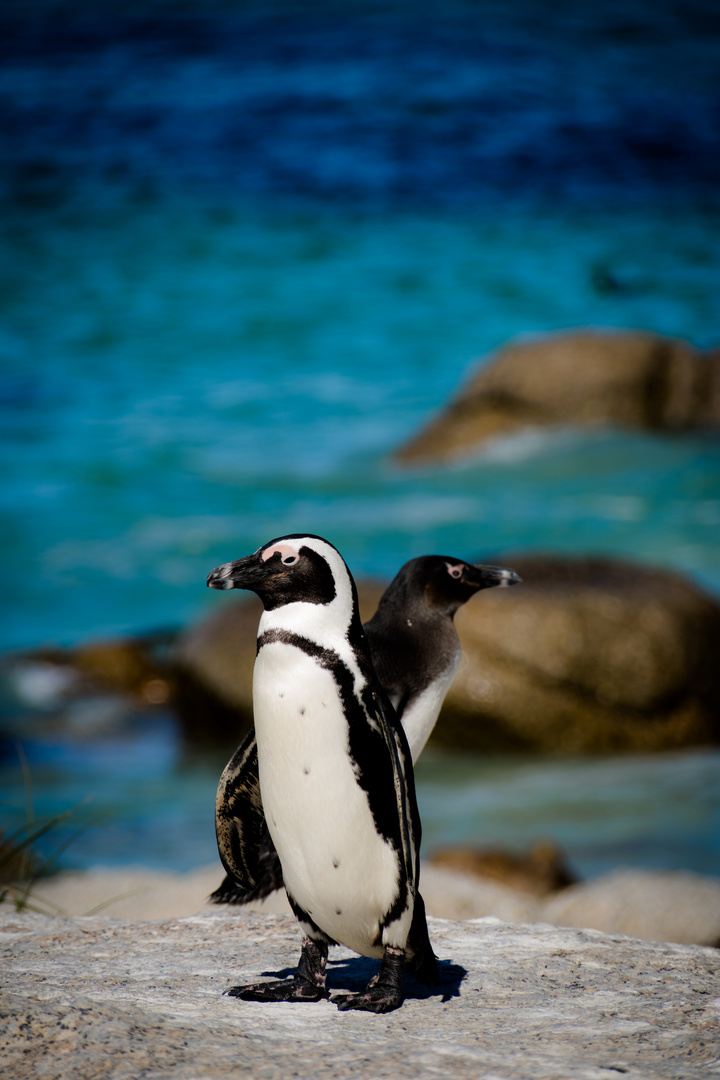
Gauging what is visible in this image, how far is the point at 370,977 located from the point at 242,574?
32.8 inches

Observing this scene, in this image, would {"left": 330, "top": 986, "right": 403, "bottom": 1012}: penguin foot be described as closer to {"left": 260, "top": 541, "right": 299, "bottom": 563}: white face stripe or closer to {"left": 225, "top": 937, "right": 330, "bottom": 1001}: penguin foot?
{"left": 225, "top": 937, "right": 330, "bottom": 1001}: penguin foot

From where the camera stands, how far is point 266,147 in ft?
31.5

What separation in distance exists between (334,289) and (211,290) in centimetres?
112

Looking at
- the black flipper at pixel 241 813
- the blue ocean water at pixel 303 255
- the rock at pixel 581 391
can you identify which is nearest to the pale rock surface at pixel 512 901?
the black flipper at pixel 241 813

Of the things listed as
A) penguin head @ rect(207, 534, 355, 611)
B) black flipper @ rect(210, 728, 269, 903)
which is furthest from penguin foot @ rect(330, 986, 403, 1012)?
penguin head @ rect(207, 534, 355, 611)

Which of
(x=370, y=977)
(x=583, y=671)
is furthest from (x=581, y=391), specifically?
(x=370, y=977)

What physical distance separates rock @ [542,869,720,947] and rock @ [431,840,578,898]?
1.74ft

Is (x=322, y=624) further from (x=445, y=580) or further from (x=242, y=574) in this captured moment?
(x=445, y=580)

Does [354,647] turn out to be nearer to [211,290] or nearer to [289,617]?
[289,617]

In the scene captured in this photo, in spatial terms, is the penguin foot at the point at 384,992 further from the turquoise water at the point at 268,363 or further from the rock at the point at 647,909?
the turquoise water at the point at 268,363

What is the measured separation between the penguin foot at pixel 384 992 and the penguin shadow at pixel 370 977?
6 centimetres

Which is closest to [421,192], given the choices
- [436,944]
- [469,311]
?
[469,311]

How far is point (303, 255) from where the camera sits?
33.1 feet

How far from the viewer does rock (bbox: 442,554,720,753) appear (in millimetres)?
6016
